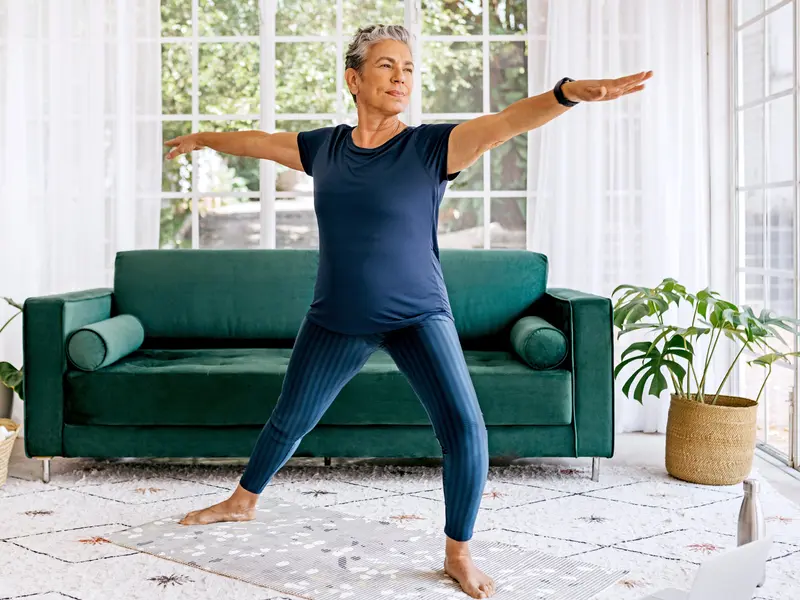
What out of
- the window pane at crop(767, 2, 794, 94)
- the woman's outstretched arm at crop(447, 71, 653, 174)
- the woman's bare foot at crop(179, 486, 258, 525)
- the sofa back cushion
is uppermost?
the window pane at crop(767, 2, 794, 94)

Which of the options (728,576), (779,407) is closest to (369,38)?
(728,576)

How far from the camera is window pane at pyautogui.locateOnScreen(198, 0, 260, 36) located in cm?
461

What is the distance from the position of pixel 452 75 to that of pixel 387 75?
7.80 feet

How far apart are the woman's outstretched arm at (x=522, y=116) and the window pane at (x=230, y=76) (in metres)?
2.63

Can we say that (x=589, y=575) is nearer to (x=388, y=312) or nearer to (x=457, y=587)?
(x=457, y=587)

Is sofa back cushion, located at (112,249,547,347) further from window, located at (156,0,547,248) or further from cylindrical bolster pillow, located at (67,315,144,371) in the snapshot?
window, located at (156,0,547,248)

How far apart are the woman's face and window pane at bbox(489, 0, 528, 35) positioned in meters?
2.39

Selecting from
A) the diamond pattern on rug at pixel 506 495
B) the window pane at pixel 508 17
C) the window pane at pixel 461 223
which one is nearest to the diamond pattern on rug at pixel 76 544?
the diamond pattern on rug at pixel 506 495

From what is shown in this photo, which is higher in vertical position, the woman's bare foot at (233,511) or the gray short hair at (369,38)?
the gray short hair at (369,38)

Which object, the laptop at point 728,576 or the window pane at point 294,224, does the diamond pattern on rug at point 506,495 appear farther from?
the window pane at point 294,224

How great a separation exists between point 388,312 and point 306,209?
8.00 feet

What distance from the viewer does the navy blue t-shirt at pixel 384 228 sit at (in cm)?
225

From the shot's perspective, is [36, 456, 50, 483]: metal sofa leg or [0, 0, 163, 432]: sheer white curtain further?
[0, 0, 163, 432]: sheer white curtain

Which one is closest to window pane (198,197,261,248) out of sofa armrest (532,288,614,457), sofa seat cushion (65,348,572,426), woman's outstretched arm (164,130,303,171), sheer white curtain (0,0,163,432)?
sheer white curtain (0,0,163,432)
